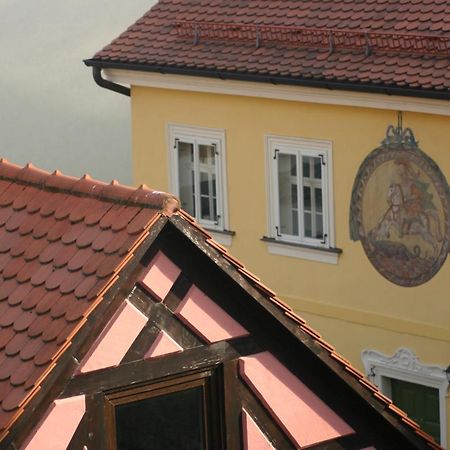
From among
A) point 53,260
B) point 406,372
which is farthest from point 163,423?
point 406,372

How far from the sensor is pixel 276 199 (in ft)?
71.4

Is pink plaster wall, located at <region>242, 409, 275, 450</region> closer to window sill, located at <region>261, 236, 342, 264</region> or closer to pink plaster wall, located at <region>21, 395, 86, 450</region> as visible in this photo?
pink plaster wall, located at <region>21, 395, 86, 450</region>

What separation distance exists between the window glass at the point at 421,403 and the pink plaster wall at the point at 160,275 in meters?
11.3

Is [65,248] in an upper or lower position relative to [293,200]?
lower

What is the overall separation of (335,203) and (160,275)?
1166 centimetres

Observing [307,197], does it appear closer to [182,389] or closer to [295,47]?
[295,47]

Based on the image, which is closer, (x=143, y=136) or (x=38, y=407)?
(x=38, y=407)

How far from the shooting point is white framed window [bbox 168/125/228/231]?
22.3m

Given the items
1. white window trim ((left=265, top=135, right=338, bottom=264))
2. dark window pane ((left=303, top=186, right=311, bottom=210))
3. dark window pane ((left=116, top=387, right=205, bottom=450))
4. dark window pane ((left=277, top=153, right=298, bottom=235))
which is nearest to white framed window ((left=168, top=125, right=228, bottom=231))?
white window trim ((left=265, top=135, right=338, bottom=264))

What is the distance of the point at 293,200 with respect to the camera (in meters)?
21.6

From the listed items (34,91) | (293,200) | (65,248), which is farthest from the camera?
(34,91)

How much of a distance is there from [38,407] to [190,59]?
13320 millimetres

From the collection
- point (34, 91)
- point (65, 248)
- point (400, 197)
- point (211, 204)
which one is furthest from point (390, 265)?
point (65, 248)

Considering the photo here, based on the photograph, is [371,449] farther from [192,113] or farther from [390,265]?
[192,113]
